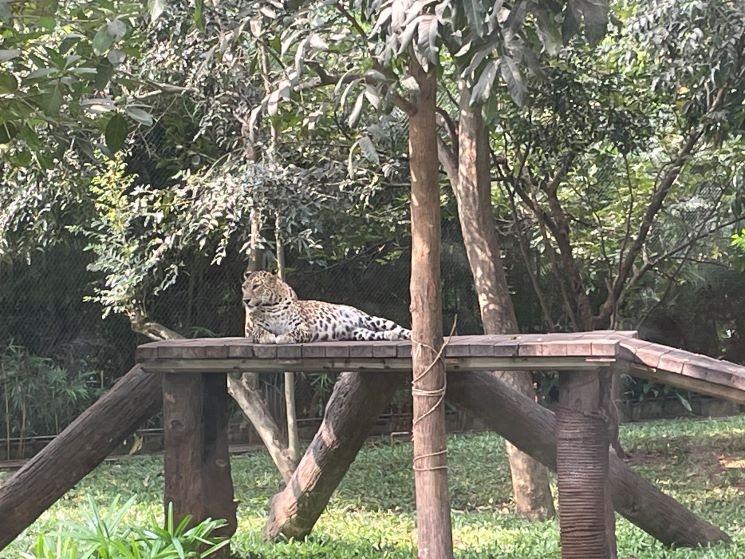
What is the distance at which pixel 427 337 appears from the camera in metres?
3.41

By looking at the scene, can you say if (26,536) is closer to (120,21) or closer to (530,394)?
(530,394)

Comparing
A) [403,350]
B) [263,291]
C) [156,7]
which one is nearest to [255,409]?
[263,291]

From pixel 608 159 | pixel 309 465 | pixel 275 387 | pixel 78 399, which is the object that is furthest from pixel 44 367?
pixel 608 159

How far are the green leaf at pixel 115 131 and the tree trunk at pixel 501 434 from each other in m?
2.35

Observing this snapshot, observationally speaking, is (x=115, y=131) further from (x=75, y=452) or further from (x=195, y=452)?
(x=75, y=452)

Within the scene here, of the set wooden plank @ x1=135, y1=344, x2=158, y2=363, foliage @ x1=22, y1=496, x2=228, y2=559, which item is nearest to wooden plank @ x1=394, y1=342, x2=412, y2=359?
foliage @ x1=22, y1=496, x2=228, y2=559

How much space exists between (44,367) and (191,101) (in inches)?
126

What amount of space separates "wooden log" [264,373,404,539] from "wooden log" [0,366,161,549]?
997mm

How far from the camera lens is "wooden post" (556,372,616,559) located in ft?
13.2

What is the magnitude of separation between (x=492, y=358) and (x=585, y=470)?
618 mm

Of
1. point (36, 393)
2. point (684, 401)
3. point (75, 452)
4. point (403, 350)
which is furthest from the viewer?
point (684, 401)

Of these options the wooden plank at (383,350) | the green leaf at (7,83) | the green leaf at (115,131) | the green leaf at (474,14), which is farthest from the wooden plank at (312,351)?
the green leaf at (474,14)

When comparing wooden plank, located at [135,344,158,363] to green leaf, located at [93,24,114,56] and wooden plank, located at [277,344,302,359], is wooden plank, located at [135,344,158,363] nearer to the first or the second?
wooden plank, located at [277,344,302,359]

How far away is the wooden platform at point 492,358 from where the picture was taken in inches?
149
